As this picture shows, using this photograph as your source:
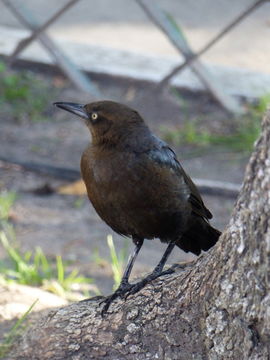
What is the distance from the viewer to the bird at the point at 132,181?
9.94ft

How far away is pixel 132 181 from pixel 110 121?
1.04ft

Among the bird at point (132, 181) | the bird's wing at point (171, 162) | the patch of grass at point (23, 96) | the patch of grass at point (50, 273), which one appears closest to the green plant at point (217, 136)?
the patch of grass at point (23, 96)

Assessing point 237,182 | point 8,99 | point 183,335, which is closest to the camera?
point 183,335

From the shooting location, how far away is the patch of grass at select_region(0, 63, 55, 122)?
708 centimetres

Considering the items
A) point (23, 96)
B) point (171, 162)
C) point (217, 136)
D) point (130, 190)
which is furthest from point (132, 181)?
point (23, 96)

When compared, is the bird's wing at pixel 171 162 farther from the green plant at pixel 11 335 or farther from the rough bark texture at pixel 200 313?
the green plant at pixel 11 335

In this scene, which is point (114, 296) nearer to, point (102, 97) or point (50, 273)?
point (50, 273)

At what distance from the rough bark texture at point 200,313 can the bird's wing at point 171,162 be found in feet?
0.92

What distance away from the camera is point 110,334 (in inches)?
117

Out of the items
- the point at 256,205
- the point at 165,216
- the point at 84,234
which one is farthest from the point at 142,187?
the point at 84,234

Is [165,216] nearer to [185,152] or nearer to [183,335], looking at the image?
[183,335]

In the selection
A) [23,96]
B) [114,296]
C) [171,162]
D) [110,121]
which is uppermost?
[23,96]

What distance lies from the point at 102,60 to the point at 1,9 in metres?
2.21

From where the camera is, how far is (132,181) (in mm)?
3014
